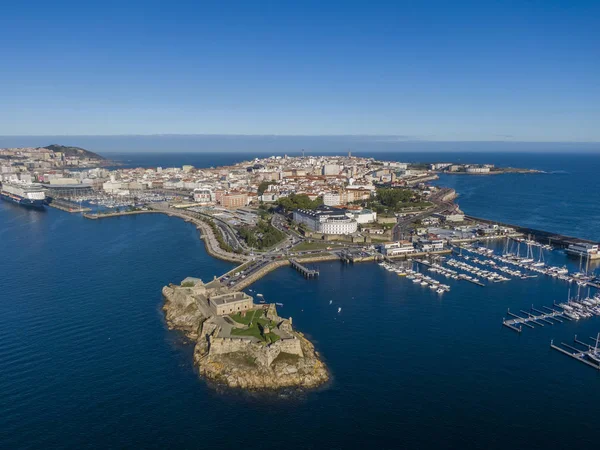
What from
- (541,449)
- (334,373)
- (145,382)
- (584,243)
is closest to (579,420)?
(541,449)

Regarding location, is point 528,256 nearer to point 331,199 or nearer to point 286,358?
point 286,358

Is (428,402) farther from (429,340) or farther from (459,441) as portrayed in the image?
(429,340)

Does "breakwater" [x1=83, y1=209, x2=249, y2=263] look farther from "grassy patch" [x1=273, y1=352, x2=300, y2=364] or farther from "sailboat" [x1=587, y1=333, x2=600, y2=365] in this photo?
"sailboat" [x1=587, y1=333, x2=600, y2=365]

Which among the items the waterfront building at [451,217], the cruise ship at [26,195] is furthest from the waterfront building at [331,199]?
the cruise ship at [26,195]

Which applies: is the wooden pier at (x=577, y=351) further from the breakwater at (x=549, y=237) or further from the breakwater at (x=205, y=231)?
the breakwater at (x=205, y=231)

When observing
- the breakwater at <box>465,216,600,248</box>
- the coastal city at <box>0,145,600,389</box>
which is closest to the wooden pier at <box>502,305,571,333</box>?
the coastal city at <box>0,145,600,389</box>

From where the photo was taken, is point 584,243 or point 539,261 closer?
point 539,261
